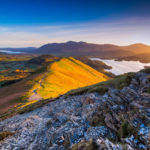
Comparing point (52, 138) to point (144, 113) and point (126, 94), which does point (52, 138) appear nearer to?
point (144, 113)

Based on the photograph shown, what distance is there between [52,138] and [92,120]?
499 cm

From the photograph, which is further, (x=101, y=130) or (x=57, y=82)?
(x=57, y=82)

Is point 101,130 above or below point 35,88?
above

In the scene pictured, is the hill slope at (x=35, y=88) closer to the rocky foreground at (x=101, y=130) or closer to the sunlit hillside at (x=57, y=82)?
the sunlit hillside at (x=57, y=82)

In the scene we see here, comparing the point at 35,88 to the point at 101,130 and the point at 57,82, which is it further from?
the point at 101,130

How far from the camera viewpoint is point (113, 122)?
36.6 feet

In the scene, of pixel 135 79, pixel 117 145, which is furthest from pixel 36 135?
pixel 135 79

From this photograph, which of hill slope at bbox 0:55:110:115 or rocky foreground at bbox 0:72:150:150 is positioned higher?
rocky foreground at bbox 0:72:150:150

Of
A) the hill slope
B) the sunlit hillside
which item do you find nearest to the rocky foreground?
the hill slope

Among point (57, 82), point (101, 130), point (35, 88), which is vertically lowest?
point (57, 82)

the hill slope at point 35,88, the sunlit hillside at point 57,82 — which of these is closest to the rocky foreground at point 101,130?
the hill slope at point 35,88

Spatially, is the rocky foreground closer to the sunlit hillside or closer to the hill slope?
the hill slope

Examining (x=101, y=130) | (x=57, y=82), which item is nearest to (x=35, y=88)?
(x=57, y=82)

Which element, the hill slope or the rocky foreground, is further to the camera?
the hill slope
